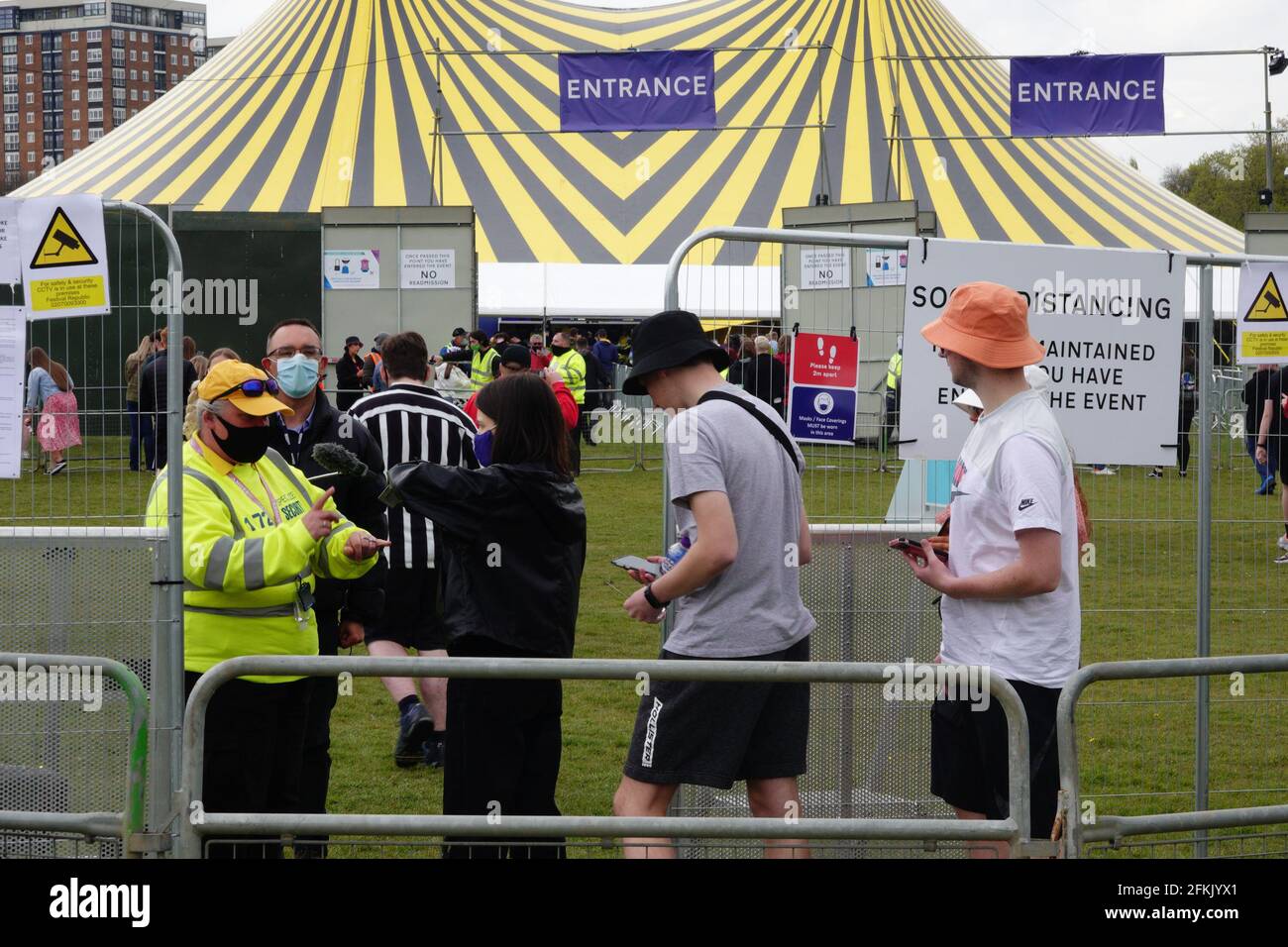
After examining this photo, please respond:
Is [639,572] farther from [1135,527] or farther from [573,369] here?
[573,369]

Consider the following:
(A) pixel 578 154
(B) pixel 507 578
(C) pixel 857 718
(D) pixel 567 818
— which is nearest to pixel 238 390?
(B) pixel 507 578

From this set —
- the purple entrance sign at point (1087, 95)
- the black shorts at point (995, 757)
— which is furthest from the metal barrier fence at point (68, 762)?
the purple entrance sign at point (1087, 95)

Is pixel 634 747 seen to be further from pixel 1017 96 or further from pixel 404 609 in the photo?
pixel 1017 96

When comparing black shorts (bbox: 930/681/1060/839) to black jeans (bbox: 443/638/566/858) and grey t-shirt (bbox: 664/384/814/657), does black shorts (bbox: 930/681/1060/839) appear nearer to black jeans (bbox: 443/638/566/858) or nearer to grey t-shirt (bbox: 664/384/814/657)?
grey t-shirt (bbox: 664/384/814/657)

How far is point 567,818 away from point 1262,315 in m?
3.77

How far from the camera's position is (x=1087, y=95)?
64.5ft

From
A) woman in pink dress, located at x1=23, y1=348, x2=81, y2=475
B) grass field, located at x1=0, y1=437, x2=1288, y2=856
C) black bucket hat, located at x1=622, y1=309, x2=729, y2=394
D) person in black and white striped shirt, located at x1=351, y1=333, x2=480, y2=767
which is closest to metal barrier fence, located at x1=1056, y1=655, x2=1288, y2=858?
grass field, located at x1=0, y1=437, x2=1288, y2=856

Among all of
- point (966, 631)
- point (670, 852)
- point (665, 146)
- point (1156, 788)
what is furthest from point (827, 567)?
point (665, 146)

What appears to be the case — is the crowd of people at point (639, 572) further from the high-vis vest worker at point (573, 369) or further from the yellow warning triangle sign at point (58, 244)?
the high-vis vest worker at point (573, 369)

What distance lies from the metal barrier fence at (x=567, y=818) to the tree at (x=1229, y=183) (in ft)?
171

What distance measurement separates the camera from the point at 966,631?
4.16 meters

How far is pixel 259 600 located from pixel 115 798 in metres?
0.77

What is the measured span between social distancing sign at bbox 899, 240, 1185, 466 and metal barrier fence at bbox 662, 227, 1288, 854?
136 millimetres

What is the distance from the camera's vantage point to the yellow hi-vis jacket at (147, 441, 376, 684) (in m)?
4.41
